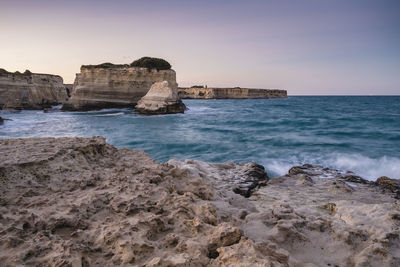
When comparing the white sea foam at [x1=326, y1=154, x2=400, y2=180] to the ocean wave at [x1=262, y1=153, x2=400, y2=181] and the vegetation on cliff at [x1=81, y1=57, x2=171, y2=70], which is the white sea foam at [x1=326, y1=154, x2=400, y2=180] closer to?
the ocean wave at [x1=262, y1=153, x2=400, y2=181]

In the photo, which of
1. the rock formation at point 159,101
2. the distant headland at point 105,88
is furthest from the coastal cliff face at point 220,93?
the rock formation at point 159,101

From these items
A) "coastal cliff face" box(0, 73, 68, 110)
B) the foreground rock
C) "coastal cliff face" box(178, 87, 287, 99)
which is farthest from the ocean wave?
"coastal cliff face" box(178, 87, 287, 99)

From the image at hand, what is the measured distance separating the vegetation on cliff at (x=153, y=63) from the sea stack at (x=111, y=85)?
49.4 inches

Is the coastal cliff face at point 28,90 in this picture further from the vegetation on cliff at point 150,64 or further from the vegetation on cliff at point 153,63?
the vegetation on cliff at point 153,63

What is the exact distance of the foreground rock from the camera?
76.8 inches

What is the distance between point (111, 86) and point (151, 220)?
2838 centimetres

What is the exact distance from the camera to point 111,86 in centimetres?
2836

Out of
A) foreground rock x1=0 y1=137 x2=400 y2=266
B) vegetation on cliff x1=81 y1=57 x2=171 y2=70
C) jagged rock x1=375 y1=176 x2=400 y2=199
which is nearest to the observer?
foreground rock x1=0 y1=137 x2=400 y2=266

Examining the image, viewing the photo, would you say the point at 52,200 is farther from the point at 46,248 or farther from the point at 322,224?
the point at 322,224

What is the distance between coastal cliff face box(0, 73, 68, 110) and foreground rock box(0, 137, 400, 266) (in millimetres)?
30126

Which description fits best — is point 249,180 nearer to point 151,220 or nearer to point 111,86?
point 151,220

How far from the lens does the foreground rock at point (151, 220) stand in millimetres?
1950

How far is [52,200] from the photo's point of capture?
9.11 ft

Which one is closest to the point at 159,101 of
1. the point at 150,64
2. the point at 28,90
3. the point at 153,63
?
the point at 150,64
